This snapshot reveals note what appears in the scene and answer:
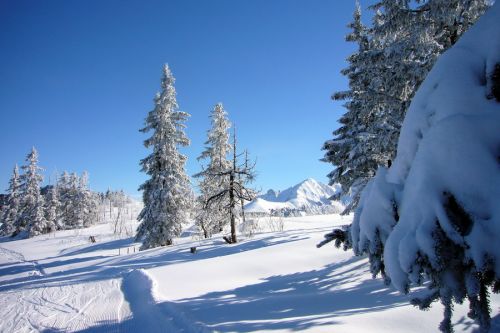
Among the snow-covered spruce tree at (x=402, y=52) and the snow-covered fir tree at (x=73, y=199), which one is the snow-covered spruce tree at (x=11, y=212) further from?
the snow-covered spruce tree at (x=402, y=52)

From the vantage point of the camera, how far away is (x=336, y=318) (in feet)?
17.2

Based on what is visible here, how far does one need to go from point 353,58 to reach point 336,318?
1145cm

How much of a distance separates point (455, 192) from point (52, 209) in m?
64.9

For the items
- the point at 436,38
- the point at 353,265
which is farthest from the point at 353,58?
the point at 353,265

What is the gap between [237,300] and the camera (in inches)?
299

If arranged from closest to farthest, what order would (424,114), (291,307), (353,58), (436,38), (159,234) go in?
(424,114) < (291,307) < (436,38) < (353,58) < (159,234)

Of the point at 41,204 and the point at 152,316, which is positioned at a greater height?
the point at 41,204

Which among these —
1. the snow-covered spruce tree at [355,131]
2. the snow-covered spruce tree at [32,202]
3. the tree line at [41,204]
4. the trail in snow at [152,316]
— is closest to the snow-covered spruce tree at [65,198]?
the tree line at [41,204]

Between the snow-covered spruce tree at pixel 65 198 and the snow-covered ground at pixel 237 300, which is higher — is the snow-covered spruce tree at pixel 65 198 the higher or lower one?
the higher one

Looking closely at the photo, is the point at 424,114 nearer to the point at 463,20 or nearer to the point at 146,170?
the point at 463,20

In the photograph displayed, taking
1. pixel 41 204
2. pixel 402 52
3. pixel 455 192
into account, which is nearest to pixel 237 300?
pixel 455 192

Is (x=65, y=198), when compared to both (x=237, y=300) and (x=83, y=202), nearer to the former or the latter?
(x=83, y=202)

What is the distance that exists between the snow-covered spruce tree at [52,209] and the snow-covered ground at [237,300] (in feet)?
156

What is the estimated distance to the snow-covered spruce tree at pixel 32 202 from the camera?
5034 centimetres
